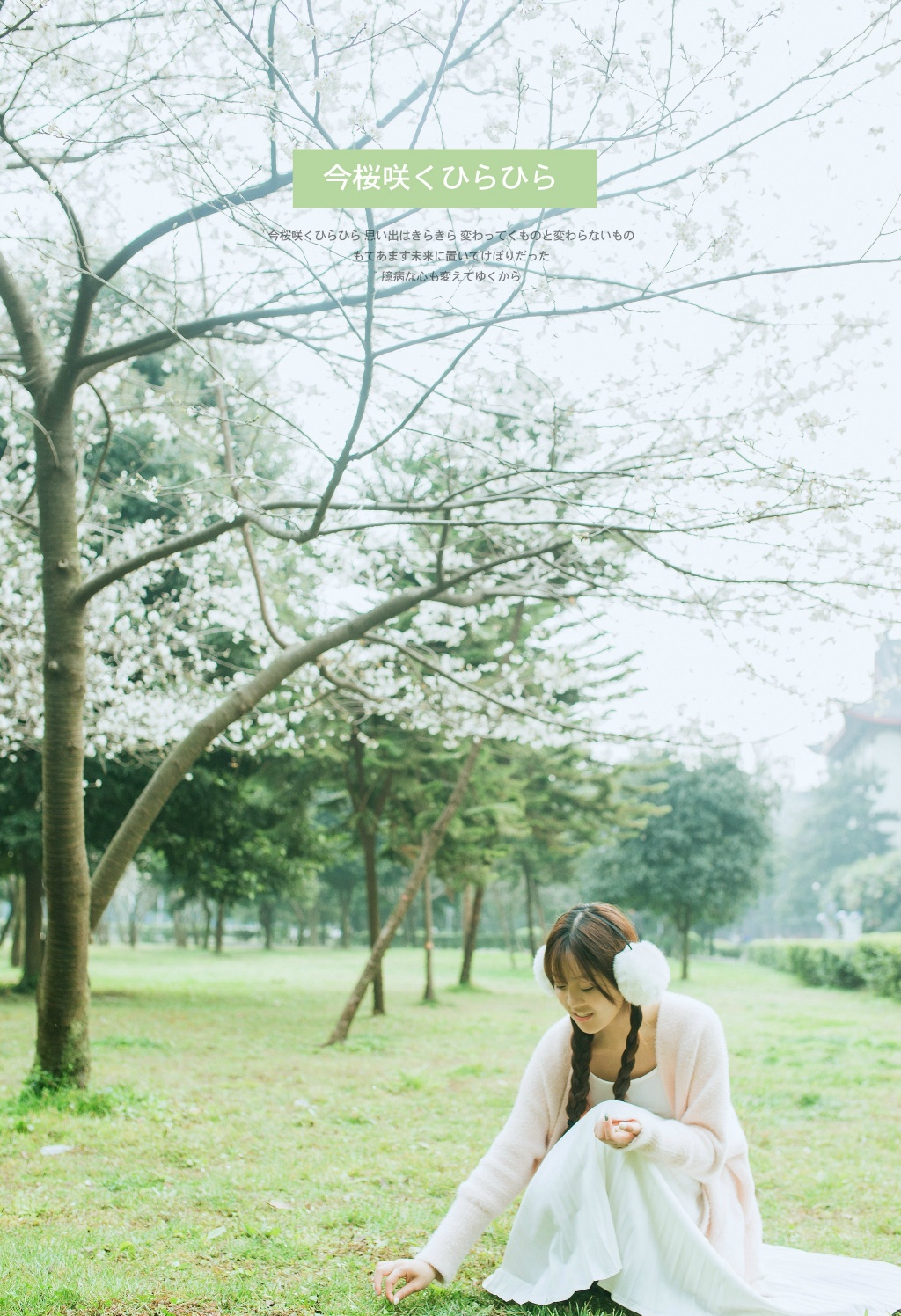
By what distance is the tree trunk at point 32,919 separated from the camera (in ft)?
39.9

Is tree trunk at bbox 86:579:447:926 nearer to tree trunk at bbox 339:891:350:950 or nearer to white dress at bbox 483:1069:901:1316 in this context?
white dress at bbox 483:1069:901:1316

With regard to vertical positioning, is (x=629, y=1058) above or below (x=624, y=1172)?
above

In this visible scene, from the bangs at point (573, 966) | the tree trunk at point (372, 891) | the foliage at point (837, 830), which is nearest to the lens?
the bangs at point (573, 966)

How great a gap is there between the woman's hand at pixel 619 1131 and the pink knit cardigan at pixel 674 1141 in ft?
0.07

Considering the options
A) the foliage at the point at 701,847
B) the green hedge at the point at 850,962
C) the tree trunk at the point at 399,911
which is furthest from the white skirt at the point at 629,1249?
the foliage at the point at 701,847

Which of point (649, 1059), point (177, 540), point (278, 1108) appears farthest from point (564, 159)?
point (278, 1108)

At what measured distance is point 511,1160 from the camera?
2.71m

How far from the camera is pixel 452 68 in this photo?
3.66 m

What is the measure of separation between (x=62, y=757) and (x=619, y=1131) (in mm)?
3752

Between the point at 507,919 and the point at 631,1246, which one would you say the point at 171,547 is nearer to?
the point at 631,1246

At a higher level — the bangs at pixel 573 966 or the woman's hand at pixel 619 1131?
the bangs at pixel 573 966

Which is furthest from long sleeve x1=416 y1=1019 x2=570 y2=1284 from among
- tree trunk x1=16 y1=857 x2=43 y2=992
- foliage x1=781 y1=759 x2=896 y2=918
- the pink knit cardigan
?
foliage x1=781 y1=759 x2=896 y2=918

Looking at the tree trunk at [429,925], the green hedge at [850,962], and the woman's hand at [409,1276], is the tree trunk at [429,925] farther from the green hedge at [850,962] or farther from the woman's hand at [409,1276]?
the woman's hand at [409,1276]

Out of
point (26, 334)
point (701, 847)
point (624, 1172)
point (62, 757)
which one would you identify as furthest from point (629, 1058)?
point (701, 847)
